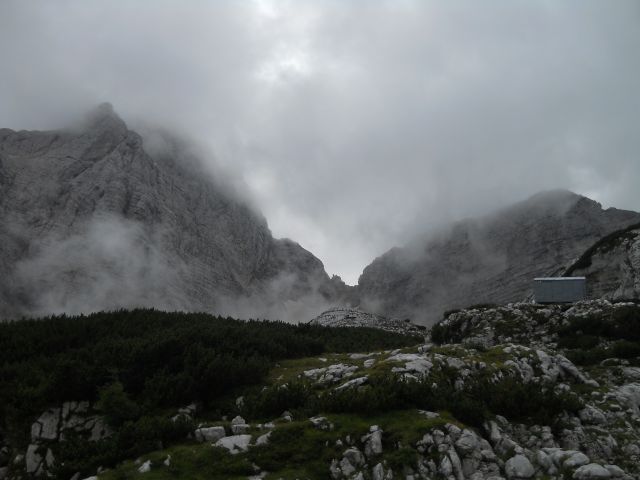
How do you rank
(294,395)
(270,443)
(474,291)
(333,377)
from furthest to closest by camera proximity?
(474,291)
(333,377)
(294,395)
(270,443)

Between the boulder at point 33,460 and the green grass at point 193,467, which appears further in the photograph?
the boulder at point 33,460

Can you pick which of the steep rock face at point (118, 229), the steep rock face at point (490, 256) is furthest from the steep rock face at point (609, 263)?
the steep rock face at point (118, 229)

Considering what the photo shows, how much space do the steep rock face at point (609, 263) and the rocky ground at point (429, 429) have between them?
31.4 metres

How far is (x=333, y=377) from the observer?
1873 cm

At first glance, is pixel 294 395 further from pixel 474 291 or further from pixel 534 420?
pixel 474 291

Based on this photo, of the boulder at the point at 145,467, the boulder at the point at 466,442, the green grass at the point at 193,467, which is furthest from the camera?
the boulder at the point at 466,442

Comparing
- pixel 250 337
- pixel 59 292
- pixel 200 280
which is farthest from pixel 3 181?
pixel 250 337

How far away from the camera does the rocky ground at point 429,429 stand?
38.0 feet

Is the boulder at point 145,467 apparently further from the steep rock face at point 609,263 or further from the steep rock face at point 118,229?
the steep rock face at point 118,229

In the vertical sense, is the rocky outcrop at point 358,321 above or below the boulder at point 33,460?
above

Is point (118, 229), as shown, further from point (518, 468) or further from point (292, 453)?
point (518, 468)

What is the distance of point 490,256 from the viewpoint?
12538 centimetres

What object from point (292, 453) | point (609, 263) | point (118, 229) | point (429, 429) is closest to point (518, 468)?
point (429, 429)

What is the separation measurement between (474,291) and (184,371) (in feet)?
356
